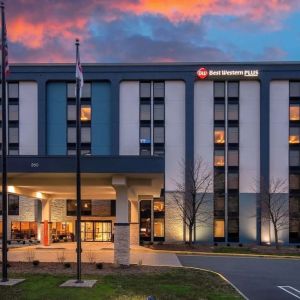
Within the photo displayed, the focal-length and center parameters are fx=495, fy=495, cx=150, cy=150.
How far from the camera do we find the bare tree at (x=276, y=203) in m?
54.4

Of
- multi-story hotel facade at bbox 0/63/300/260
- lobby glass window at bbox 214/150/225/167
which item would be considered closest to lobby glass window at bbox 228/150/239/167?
multi-story hotel facade at bbox 0/63/300/260

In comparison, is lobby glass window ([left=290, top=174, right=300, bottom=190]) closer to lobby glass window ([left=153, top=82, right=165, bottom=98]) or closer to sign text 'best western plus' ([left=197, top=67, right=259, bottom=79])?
sign text 'best western plus' ([left=197, top=67, right=259, bottom=79])

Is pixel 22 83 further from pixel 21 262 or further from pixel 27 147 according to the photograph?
pixel 21 262

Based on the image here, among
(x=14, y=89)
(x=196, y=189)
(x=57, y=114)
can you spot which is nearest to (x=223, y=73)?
(x=196, y=189)

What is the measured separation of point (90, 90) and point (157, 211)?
53.4 ft

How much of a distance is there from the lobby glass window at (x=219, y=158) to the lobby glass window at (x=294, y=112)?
8.91m

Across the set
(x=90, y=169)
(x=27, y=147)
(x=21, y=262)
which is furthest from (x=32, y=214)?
(x=90, y=169)

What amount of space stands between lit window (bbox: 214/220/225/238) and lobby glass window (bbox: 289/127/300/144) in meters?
12.3

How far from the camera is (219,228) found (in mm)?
56625

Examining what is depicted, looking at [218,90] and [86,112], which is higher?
[218,90]

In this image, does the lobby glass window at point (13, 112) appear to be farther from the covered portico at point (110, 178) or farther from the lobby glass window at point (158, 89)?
the covered portico at point (110, 178)

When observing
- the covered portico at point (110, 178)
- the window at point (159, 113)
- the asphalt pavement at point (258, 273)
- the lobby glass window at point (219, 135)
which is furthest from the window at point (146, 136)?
the covered portico at point (110, 178)

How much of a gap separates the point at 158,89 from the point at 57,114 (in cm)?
1228

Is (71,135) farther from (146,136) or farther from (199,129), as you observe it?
(199,129)
